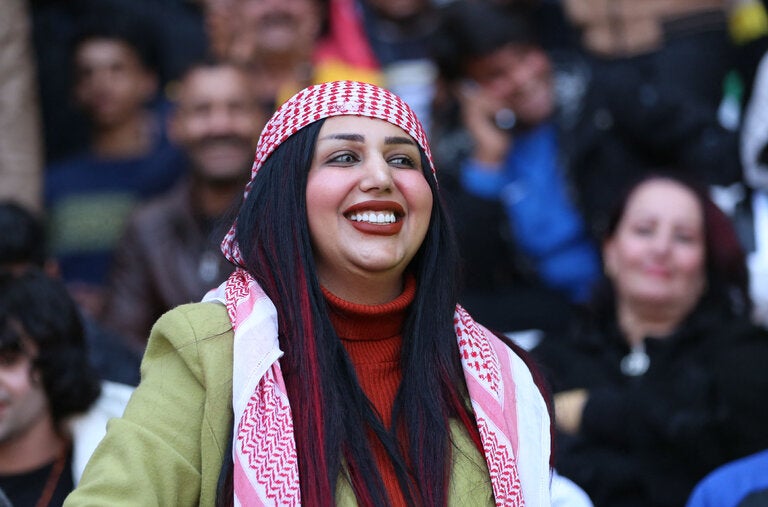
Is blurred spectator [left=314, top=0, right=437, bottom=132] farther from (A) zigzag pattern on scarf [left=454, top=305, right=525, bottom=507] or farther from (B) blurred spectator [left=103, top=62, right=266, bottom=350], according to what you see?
(A) zigzag pattern on scarf [left=454, top=305, right=525, bottom=507]

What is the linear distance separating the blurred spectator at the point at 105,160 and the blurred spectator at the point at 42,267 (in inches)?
50.9

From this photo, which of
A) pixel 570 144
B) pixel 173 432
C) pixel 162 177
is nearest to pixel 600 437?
pixel 570 144

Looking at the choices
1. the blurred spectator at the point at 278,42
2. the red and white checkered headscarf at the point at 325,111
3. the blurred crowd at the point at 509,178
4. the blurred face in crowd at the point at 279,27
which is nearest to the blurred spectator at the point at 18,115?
the blurred crowd at the point at 509,178

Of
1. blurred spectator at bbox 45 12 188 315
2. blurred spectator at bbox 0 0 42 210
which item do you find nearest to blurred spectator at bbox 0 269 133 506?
blurred spectator at bbox 45 12 188 315

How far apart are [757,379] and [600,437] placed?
0.57 meters

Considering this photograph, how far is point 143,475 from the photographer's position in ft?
7.78

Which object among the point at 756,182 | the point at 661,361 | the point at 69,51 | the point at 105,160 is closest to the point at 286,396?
the point at 661,361

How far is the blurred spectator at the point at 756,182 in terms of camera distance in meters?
5.05

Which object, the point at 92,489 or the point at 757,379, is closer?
the point at 92,489

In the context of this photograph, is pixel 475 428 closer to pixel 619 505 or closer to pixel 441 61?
pixel 619 505

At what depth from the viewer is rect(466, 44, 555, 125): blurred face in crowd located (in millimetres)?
5777

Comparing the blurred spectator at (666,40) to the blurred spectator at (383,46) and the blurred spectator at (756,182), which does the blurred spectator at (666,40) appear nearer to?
the blurred spectator at (756,182)

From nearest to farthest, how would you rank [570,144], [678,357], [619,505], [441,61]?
1. [619,505]
2. [678,357]
3. [570,144]
4. [441,61]

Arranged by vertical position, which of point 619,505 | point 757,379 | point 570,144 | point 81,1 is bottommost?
point 619,505
